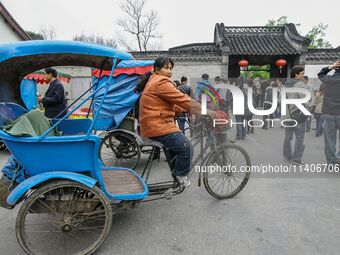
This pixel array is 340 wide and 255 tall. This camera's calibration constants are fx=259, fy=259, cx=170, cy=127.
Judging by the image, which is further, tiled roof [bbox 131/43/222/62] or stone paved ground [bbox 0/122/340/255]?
tiled roof [bbox 131/43/222/62]

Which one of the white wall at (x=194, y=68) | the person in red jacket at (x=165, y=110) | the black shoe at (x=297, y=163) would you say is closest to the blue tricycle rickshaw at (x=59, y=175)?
the person in red jacket at (x=165, y=110)

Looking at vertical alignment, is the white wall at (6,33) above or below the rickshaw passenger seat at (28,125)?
above

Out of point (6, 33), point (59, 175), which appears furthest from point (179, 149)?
point (6, 33)

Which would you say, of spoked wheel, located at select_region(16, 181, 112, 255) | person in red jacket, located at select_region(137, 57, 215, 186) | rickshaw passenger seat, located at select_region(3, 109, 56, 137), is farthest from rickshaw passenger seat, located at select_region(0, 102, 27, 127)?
person in red jacket, located at select_region(137, 57, 215, 186)

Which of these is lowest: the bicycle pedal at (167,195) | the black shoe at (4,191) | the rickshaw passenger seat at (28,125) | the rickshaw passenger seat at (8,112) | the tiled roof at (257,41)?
the bicycle pedal at (167,195)

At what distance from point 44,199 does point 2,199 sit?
0.43 m

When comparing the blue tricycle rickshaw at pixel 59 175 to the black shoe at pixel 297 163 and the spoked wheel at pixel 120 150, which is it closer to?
the spoked wheel at pixel 120 150

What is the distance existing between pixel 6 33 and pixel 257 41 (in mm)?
13683

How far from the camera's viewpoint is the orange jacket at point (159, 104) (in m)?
2.74

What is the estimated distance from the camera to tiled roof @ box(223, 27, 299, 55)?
14578mm

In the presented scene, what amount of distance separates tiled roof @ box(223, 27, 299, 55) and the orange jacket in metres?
12.6

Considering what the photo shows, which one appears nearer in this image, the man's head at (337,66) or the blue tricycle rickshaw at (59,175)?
the blue tricycle rickshaw at (59,175)

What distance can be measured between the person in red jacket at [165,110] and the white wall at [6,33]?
12.9 metres

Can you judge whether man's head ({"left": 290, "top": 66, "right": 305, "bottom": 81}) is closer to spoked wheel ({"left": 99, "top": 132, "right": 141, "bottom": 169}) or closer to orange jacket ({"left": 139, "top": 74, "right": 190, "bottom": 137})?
orange jacket ({"left": 139, "top": 74, "right": 190, "bottom": 137})
